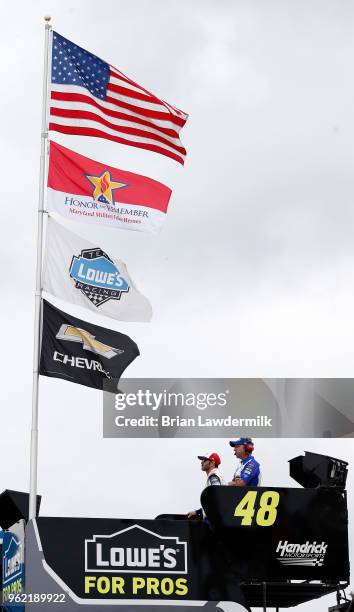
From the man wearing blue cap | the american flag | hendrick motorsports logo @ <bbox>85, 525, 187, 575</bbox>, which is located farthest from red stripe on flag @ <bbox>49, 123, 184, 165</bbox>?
hendrick motorsports logo @ <bbox>85, 525, 187, 575</bbox>

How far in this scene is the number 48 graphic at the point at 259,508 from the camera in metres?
14.9

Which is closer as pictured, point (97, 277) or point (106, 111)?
point (97, 277)

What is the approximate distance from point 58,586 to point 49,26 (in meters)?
8.55

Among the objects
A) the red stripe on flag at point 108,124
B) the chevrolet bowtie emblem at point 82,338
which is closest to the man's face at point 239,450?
the chevrolet bowtie emblem at point 82,338

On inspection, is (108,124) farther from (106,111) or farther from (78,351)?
(78,351)

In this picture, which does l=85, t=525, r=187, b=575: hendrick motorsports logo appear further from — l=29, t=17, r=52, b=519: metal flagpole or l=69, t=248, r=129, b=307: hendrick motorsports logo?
l=69, t=248, r=129, b=307: hendrick motorsports logo

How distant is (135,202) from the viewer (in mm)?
18109

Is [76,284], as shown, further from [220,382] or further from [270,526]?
[220,382]

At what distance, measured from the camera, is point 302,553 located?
1509 centimetres

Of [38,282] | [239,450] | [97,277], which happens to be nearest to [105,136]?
[97,277]

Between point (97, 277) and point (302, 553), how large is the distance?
16.3ft

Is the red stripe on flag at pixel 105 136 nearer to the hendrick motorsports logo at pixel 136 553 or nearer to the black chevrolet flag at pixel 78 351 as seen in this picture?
the black chevrolet flag at pixel 78 351

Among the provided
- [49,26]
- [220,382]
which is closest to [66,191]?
[49,26]

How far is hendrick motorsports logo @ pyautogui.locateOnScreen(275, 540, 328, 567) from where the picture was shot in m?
15.0
